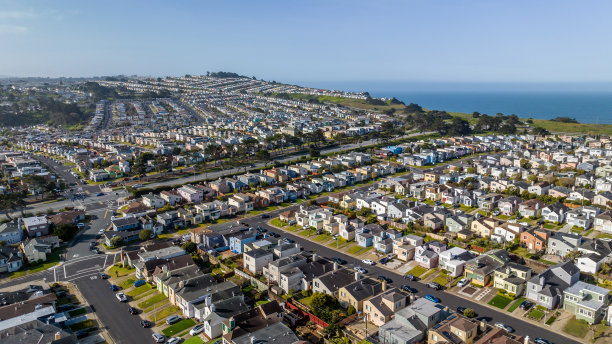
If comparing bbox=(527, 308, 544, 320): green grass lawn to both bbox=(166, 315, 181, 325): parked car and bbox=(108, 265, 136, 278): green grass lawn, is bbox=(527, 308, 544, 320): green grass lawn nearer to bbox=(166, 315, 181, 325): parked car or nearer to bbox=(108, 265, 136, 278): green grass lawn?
bbox=(166, 315, 181, 325): parked car

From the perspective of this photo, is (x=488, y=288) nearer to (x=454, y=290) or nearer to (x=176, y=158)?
(x=454, y=290)

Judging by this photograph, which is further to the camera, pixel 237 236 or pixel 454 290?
pixel 237 236

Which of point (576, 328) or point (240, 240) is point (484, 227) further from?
point (240, 240)

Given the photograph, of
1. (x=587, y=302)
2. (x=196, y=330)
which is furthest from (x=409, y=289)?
(x=196, y=330)

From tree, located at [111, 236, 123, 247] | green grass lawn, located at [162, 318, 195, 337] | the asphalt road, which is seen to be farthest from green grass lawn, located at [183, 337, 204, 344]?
tree, located at [111, 236, 123, 247]

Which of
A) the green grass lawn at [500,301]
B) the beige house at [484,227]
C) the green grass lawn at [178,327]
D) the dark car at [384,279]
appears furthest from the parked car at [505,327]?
the green grass lawn at [178,327]

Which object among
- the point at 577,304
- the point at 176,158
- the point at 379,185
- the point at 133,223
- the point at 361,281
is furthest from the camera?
the point at 176,158

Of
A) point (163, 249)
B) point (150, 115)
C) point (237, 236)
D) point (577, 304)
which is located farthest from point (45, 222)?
point (150, 115)
